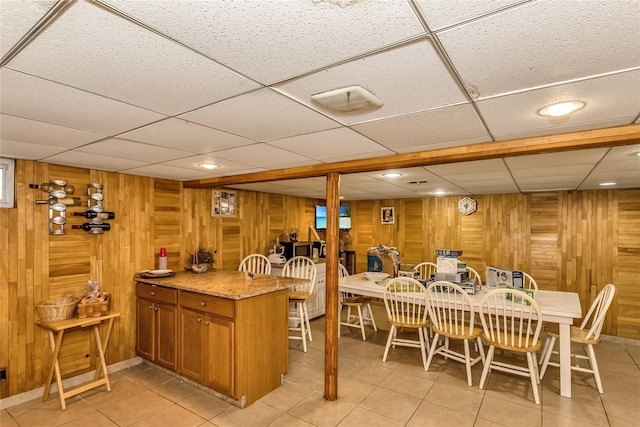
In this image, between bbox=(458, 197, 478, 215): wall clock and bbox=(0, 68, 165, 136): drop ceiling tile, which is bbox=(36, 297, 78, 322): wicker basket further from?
bbox=(458, 197, 478, 215): wall clock

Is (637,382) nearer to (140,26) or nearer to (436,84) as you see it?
(436,84)

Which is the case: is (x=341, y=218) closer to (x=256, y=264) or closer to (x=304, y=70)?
(x=256, y=264)

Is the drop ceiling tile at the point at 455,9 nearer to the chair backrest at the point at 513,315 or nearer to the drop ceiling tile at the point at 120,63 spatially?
the drop ceiling tile at the point at 120,63

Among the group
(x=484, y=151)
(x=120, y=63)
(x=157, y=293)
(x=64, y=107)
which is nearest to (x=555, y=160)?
(x=484, y=151)

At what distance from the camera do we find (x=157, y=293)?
140 inches

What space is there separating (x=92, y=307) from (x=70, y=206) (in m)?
1.04

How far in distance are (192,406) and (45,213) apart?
229 cm

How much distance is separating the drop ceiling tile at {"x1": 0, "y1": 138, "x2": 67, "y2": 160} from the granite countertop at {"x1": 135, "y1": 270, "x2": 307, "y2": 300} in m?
1.56

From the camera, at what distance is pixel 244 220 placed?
5270mm

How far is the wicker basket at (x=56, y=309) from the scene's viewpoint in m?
2.95

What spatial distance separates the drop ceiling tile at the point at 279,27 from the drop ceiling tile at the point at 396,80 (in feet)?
0.28

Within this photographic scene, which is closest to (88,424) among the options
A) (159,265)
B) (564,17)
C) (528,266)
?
(159,265)

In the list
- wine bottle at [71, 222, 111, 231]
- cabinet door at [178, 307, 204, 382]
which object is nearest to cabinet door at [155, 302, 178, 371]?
→ cabinet door at [178, 307, 204, 382]

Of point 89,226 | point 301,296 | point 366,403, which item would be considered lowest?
point 366,403
